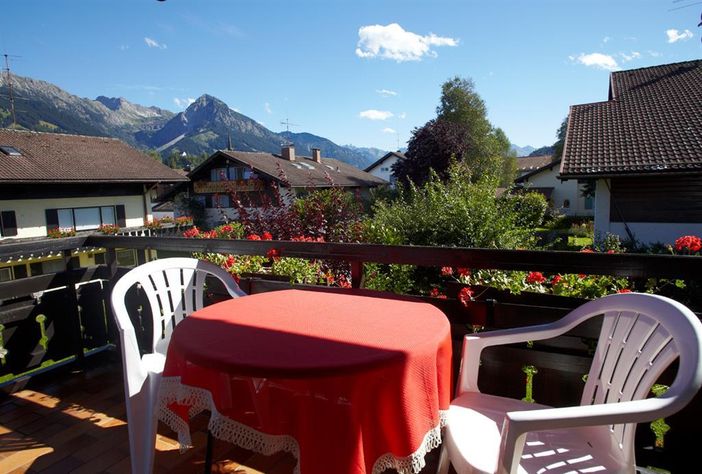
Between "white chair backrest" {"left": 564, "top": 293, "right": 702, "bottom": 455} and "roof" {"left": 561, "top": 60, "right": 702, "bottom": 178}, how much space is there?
882cm

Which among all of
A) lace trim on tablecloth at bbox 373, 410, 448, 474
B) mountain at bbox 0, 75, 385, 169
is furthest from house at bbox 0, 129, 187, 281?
mountain at bbox 0, 75, 385, 169

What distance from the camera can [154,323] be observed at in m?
1.85

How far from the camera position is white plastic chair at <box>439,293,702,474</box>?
891 millimetres

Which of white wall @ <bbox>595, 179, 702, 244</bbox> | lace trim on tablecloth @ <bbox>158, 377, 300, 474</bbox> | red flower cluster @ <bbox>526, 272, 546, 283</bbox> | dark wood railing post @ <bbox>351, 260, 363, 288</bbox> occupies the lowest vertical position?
white wall @ <bbox>595, 179, 702, 244</bbox>

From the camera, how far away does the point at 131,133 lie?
17912cm

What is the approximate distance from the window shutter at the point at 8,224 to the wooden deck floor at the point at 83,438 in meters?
15.8

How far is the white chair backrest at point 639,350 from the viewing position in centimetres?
90

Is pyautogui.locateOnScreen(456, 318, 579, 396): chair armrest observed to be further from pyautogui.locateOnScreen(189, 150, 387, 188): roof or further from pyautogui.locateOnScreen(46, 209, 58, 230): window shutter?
pyautogui.locateOnScreen(189, 150, 387, 188): roof

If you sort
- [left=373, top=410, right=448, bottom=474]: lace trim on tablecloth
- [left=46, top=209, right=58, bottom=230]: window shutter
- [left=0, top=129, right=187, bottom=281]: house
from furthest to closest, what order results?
1. [left=46, top=209, right=58, bottom=230]: window shutter
2. [left=0, top=129, right=187, bottom=281]: house
3. [left=373, top=410, right=448, bottom=474]: lace trim on tablecloth

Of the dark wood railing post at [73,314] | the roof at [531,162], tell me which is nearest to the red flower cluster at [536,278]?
the dark wood railing post at [73,314]

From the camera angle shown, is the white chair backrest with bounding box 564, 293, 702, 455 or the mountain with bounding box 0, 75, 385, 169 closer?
the white chair backrest with bounding box 564, 293, 702, 455

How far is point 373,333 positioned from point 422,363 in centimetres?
18

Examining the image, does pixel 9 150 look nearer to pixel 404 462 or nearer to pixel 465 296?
pixel 465 296

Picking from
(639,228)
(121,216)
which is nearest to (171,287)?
(639,228)
